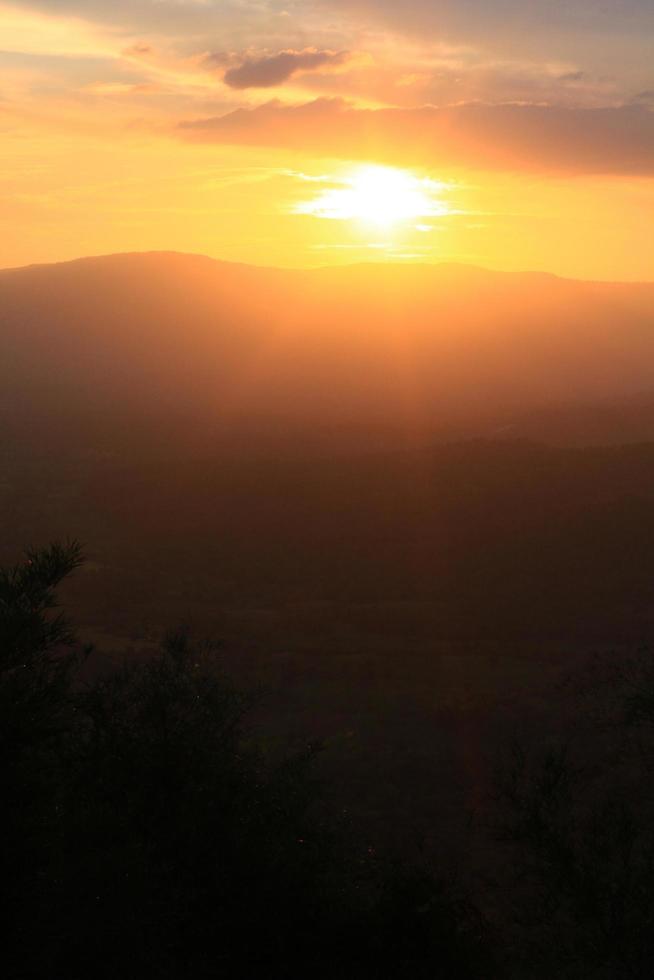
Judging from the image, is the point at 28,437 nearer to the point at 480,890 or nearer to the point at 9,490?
the point at 9,490

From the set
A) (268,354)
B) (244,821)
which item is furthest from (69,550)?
(268,354)

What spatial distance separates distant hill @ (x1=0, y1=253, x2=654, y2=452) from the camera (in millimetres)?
74375

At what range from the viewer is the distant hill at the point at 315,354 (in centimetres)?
7438

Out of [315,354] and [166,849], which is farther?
[315,354]

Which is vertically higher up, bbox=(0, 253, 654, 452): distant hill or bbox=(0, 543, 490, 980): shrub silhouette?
bbox=(0, 253, 654, 452): distant hill

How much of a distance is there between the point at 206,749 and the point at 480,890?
25.4 ft

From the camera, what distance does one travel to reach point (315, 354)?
5192 inches

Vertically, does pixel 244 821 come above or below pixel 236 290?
below

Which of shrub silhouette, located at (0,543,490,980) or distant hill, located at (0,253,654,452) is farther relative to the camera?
distant hill, located at (0,253,654,452)

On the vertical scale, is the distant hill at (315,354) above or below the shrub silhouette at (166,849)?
above

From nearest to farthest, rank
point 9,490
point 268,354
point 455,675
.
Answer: point 455,675 → point 9,490 → point 268,354

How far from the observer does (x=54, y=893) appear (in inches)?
328

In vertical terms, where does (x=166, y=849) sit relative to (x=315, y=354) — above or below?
below

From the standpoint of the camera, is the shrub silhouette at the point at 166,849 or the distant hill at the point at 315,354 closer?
the shrub silhouette at the point at 166,849
